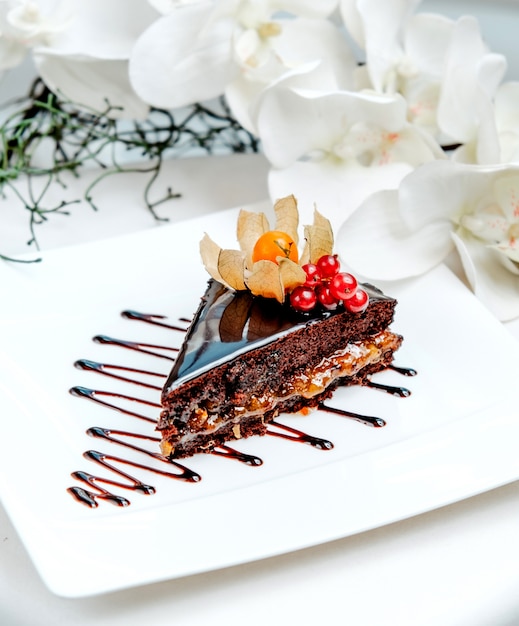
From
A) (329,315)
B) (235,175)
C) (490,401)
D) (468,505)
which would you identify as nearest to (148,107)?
(235,175)

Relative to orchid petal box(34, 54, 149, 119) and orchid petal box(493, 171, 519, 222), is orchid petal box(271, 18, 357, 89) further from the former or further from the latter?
orchid petal box(493, 171, 519, 222)

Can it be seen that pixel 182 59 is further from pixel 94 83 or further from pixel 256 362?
pixel 256 362

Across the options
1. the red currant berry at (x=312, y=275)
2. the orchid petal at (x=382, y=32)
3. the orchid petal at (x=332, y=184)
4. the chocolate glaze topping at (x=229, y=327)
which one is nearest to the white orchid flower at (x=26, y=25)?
the orchid petal at (x=332, y=184)

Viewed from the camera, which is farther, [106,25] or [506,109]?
[106,25]

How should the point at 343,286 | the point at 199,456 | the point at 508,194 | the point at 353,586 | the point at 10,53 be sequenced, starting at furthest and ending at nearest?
the point at 10,53 < the point at 508,194 < the point at 343,286 < the point at 199,456 < the point at 353,586

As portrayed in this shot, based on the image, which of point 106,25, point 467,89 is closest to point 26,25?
point 106,25

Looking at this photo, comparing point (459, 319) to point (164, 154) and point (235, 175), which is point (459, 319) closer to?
point (235, 175)
